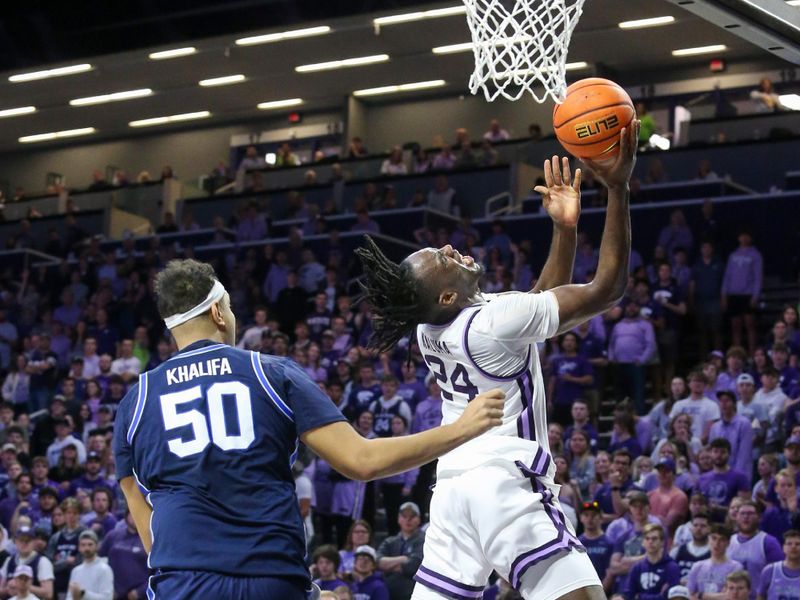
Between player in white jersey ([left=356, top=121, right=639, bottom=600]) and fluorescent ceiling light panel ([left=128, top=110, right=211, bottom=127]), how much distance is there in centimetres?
2719

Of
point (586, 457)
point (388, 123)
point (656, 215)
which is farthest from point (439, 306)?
point (388, 123)

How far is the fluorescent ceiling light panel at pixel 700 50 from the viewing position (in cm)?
2705

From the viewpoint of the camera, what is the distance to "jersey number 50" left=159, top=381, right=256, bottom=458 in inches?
165

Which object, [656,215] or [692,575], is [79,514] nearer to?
[692,575]

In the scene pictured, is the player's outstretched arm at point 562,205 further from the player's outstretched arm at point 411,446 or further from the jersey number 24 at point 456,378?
the player's outstretched arm at point 411,446

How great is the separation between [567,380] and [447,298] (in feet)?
30.1

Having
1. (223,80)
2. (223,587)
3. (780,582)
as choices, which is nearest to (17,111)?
(223,80)

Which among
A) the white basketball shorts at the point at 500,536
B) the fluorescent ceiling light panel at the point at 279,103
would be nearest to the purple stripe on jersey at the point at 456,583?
the white basketball shorts at the point at 500,536

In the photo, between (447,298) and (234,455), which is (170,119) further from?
(234,455)

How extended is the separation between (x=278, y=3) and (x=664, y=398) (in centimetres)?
1294

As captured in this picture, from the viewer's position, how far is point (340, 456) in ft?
13.5

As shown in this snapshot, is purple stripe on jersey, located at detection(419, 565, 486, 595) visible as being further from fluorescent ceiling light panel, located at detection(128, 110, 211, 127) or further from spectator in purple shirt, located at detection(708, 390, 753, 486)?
fluorescent ceiling light panel, located at detection(128, 110, 211, 127)

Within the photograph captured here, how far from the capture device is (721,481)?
1180cm

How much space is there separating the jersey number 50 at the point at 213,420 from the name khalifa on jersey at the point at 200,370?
1.8 inches
